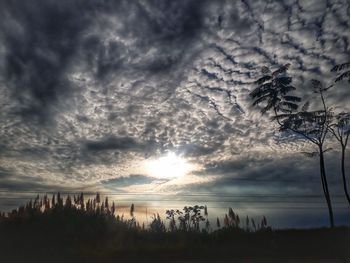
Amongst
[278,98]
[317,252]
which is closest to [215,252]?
[317,252]

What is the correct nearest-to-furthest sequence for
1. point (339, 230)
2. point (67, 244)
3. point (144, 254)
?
point (144, 254)
point (339, 230)
point (67, 244)

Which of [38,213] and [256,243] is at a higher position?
[38,213]

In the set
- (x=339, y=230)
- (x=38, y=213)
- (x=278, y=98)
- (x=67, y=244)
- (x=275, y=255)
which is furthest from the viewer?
(x=38, y=213)

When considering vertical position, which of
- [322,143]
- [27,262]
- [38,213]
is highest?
[322,143]

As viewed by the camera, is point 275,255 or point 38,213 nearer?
point 275,255

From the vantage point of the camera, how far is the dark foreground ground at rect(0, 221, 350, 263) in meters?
24.1

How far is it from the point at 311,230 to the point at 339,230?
225cm

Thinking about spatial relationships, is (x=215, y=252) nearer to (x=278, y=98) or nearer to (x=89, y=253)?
(x=89, y=253)

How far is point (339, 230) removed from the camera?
27.7 m

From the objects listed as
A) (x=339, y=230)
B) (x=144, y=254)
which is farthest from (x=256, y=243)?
(x=144, y=254)

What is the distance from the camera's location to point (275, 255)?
23.6m

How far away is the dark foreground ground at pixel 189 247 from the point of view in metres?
24.1

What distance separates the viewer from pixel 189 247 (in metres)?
26.8

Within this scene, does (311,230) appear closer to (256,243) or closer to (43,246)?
(256,243)
